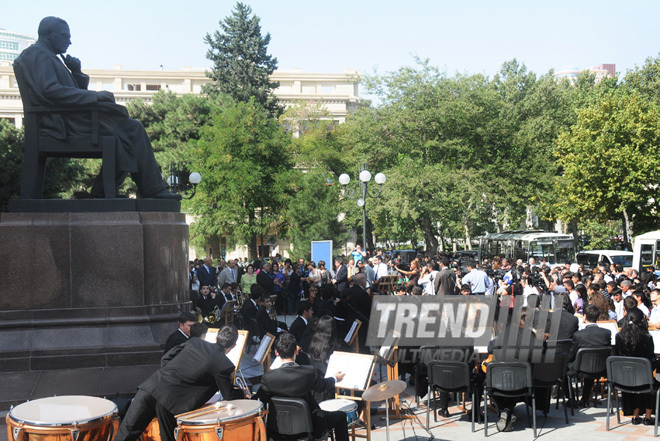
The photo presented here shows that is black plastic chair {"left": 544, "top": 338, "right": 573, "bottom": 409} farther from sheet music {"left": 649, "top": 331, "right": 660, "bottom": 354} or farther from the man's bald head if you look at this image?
the man's bald head

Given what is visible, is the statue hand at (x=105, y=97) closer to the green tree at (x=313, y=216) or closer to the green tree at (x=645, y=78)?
the green tree at (x=313, y=216)

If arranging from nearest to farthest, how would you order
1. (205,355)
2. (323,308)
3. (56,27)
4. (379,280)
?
(205,355), (56,27), (323,308), (379,280)

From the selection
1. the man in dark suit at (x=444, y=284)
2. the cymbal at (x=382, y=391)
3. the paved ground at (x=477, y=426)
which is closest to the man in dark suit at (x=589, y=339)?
the paved ground at (x=477, y=426)

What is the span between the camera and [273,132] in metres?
43.7

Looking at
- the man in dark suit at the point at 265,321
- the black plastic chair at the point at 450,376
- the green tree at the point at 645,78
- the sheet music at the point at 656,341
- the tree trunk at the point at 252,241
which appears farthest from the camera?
the green tree at the point at 645,78

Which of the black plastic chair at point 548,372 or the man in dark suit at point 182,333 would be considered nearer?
the man in dark suit at point 182,333

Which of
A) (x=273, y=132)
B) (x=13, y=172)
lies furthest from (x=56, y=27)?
(x=273, y=132)

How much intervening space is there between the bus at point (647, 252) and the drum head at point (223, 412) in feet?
85.9

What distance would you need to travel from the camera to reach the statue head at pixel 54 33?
31.5 feet

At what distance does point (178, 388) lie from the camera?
6285 mm

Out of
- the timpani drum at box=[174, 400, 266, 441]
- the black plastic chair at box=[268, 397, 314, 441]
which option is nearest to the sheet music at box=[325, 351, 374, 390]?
the black plastic chair at box=[268, 397, 314, 441]

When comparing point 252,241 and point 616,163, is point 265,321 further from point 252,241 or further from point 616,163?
Result: point 252,241

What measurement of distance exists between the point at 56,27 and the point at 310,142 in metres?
43.3

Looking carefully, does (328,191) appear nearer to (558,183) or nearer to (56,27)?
(558,183)
